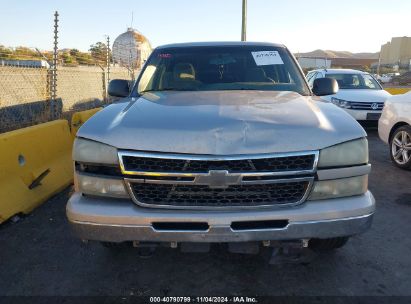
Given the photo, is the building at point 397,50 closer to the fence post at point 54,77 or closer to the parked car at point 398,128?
the parked car at point 398,128

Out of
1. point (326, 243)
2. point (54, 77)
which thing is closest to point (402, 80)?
point (54, 77)

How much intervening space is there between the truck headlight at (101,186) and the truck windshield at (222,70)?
1.46m

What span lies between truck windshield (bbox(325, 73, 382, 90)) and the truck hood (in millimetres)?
8291

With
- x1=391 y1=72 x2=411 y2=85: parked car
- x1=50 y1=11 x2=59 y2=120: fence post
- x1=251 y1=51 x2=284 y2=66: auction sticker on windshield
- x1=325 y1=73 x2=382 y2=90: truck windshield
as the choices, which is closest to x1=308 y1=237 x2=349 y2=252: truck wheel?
x1=251 y1=51 x2=284 y2=66: auction sticker on windshield

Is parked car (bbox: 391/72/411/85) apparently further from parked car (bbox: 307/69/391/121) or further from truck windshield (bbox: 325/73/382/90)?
parked car (bbox: 307/69/391/121)

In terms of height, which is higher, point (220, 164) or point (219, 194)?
point (220, 164)

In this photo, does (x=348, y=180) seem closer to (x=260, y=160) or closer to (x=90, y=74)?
(x=260, y=160)

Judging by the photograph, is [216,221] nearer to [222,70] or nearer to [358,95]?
[222,70]

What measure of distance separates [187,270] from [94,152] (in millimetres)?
1246

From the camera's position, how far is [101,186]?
8.00 ft

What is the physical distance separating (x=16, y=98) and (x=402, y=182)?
8704 mm

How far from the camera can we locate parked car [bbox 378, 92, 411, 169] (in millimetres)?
6035

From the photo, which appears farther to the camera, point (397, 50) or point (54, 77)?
point (397, 50)

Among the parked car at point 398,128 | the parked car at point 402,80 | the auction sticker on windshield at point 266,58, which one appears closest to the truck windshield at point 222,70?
the auction sticker on windshield at point 266,58
